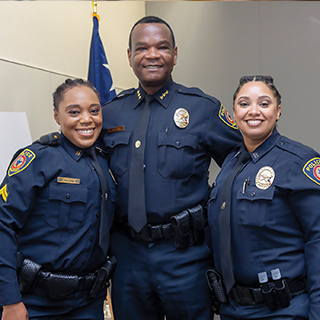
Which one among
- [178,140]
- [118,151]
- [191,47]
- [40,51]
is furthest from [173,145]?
[191,47]

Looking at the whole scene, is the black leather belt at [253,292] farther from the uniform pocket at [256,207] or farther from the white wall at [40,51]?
the white wall at [40,51]

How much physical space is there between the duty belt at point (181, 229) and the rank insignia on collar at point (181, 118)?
0.42 meters

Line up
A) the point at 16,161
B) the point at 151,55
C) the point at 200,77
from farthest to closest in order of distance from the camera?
the point at 200,77, the point at 151,55, the point at 16,161

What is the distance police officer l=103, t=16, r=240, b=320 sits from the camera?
1707mm

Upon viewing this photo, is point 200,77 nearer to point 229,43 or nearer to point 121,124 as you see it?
point 229,43

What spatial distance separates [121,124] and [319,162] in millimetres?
1011

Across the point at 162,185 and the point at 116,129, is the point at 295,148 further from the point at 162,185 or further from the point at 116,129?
the point at 116,129

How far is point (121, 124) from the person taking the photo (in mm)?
1927

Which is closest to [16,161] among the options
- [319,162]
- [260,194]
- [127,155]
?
[127,155]

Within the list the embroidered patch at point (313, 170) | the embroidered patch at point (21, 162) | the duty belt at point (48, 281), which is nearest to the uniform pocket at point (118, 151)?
the embroidered patch at point (21, 162)

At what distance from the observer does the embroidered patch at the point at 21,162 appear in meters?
1.51

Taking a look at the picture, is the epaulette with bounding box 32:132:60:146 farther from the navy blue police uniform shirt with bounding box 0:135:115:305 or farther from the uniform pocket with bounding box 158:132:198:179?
the uniform pocket with bounding box 158:132:198:179

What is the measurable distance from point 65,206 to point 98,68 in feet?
6.50

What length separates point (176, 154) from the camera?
1768mm
